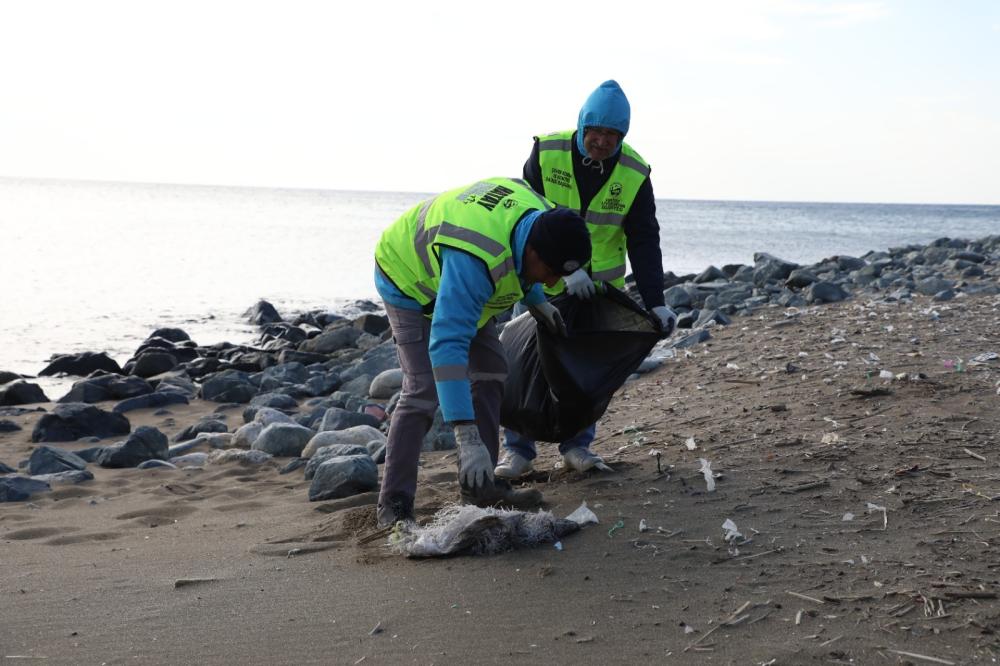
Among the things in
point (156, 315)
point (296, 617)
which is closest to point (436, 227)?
point (296, 617)

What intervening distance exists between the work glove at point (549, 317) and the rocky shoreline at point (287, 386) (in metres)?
1.26

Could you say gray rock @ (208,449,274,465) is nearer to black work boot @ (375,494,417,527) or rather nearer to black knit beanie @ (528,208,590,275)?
black work boot @ (375,494,417,527)

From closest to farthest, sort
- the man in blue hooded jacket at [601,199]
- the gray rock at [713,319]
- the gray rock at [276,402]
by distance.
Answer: the man in blue hooded jacket at [601,199] → the gray rock at [276,402] → the gray rock at [713,319]

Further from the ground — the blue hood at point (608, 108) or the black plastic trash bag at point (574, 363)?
the blue hood at point (608, 108)

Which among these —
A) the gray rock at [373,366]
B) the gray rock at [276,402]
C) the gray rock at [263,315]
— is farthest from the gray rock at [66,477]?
the gray rock at [263,315]

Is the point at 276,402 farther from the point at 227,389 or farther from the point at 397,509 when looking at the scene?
the point at 397,509

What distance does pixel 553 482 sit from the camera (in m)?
4.32

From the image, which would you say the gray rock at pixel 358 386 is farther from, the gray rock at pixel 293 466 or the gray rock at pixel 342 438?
the gray rock at pixel 293 466

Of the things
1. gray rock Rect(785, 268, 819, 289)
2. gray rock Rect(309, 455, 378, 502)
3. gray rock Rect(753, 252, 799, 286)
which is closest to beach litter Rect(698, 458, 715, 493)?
gray rock Rect(309, 455, 378, 502)

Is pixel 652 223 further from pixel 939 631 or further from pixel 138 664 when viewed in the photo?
pixel 138 664

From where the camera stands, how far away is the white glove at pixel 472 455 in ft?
11.1

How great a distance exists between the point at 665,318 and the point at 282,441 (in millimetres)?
2806

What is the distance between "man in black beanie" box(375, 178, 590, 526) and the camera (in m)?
3.23

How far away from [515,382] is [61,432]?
13.4ft
